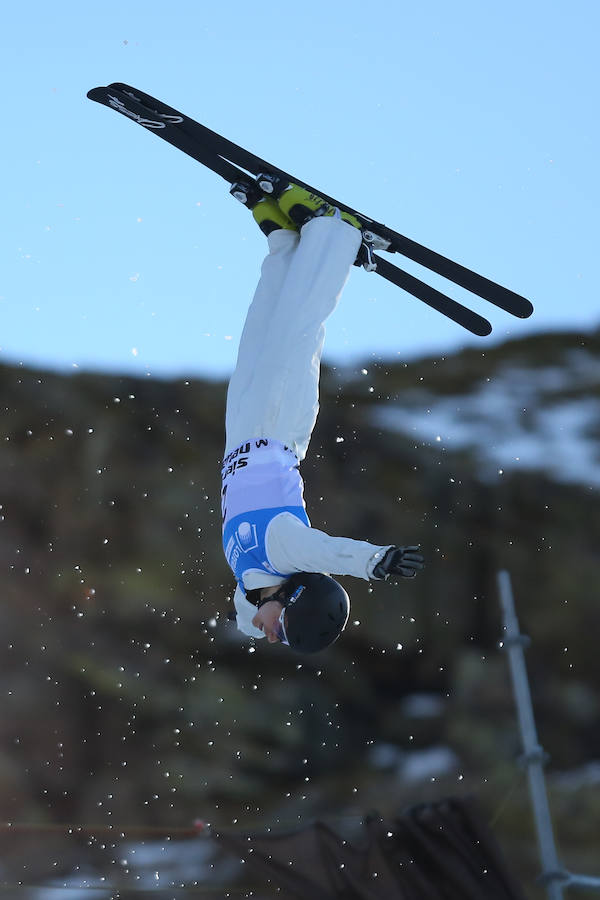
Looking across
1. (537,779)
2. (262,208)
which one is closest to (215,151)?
(262,208)

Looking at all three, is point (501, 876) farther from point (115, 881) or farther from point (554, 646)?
point (554, 646)

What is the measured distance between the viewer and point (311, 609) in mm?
3150

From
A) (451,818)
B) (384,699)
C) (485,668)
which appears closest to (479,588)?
(485,668)

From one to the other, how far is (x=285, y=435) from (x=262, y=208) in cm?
107

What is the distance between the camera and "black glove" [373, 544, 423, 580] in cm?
265

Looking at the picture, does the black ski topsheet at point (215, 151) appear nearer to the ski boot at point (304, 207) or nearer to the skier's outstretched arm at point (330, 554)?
the ski boot at point (304, 207)

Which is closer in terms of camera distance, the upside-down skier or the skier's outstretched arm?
the skier's outstretched arm

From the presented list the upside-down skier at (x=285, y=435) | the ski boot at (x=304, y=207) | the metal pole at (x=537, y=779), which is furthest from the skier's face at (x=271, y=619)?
the metal pole at (x=537, y=779)

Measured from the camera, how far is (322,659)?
386 inches

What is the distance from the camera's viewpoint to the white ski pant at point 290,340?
343 cm

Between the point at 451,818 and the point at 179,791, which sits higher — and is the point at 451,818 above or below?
below

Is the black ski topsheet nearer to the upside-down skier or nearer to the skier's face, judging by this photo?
the upside-down skier

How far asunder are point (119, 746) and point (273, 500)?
6496mm

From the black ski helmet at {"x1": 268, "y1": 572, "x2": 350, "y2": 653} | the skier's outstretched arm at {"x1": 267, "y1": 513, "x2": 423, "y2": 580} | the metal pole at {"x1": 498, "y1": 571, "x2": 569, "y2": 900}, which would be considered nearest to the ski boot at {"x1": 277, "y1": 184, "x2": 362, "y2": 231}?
the skier's outstretched arm at {"x1": 267, "y1": 513, "x2": 423, "y2": 580}
